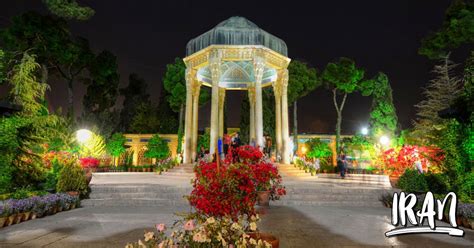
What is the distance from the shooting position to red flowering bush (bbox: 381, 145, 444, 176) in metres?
11.7

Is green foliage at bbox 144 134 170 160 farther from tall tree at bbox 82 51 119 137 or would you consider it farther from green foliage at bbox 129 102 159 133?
green foliage at bbox 129 102 159 133

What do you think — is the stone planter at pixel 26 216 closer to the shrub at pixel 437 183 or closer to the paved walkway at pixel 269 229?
the paved walkway at pixel 269 229

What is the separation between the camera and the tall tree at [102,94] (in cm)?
3216

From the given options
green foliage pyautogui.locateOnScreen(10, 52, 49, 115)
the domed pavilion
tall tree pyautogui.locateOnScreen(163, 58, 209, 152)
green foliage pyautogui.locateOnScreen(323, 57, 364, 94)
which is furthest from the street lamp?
green foliage pyautogui.locateOnScreen(10, 52, 49, 115)

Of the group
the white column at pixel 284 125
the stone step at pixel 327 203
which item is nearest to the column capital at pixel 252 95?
the white column at pixel 284 125

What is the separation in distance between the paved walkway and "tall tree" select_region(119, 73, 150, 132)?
126 ft

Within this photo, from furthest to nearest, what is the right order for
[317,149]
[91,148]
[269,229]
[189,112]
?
[317,149] < [91,148] < [189,112] < [269,229]

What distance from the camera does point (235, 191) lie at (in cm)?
418

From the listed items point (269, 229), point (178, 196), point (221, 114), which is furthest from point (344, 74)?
point (269, 229)

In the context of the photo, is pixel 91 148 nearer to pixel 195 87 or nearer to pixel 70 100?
pixel 70 100

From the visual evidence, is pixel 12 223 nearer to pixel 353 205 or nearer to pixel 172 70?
pixel 353 205

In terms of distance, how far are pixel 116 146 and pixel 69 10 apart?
46.4ft

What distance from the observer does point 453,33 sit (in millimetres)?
20359

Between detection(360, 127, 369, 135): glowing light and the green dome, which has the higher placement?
the green dome
